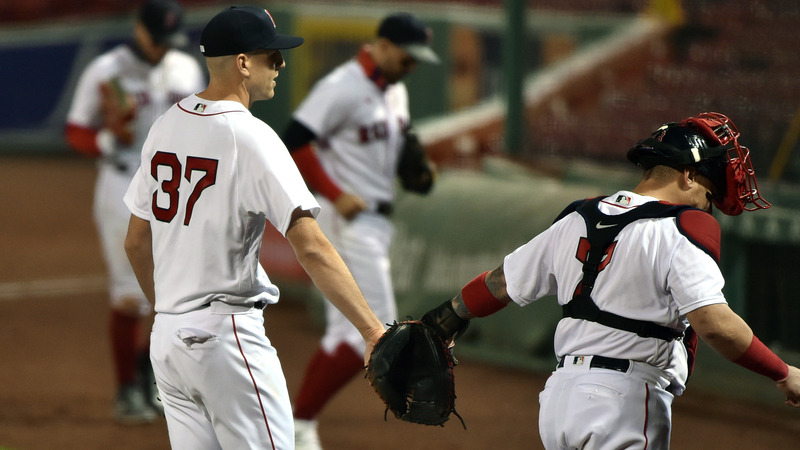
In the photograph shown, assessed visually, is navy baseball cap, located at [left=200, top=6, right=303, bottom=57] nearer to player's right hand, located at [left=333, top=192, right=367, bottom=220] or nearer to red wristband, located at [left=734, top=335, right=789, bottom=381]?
red wristband, located at [left=734, top=335, right=789, bottom=381]

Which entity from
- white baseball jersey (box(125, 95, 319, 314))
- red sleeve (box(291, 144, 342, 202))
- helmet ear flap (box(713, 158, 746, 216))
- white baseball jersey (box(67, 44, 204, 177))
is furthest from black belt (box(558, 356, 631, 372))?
white baseball jersey (box(67, 44, 204, 177))

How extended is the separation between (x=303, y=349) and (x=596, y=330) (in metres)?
4.54

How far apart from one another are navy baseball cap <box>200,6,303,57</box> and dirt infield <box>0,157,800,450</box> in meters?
2.62

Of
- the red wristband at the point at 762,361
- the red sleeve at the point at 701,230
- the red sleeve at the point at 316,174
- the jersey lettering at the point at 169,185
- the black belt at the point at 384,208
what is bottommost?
the black belt at the point at 384,208

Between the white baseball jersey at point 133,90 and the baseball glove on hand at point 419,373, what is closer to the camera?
the baseball glove on hand at point 419,373

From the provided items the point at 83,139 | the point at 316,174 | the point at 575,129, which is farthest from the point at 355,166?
the point at 575,129

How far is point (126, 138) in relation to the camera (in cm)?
532

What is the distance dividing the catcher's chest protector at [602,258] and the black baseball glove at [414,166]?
2.36m

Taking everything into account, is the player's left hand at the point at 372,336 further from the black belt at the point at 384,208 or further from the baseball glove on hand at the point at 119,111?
the baseball glove on hand at the point at 119,111

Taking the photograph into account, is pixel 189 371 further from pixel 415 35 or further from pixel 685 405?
pixel 685 405

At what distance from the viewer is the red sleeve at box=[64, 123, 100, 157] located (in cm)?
535

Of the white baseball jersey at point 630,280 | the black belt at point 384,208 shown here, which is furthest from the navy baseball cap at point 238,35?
the black belt at point 384,208

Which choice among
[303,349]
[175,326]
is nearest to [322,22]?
[303,349]

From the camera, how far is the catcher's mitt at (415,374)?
9.15ft
